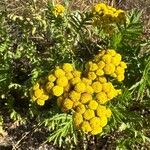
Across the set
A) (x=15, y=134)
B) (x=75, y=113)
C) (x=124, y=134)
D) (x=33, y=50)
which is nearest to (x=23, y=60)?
(x=33, y=50)

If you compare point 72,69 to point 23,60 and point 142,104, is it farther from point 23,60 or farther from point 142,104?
point 23,60

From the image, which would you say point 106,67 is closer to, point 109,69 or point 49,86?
point 109,69

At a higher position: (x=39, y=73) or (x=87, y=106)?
(x=87, y=106)

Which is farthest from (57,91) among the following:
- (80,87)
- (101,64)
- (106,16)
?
(106,16)

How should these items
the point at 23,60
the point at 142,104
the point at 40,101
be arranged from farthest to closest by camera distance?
the point at 23,60, the point at 142,104, the point at 40,101

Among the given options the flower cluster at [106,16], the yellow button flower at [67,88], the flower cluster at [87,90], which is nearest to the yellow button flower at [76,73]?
the flower cluster at [87,90]

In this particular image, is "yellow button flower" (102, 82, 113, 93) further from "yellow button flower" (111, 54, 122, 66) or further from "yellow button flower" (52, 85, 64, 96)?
"yellow button flower" (52, 85, 64, 96)
